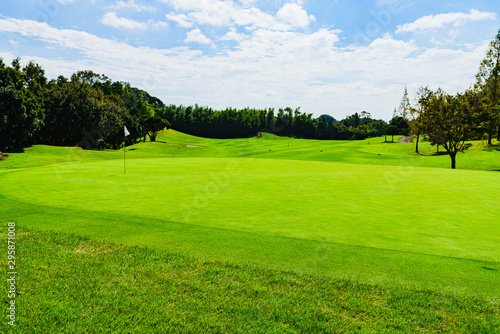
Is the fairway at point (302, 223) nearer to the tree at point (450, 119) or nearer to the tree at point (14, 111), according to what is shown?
the tree at point (450, 119)

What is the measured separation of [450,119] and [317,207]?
38.5m

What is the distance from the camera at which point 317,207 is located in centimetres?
1134

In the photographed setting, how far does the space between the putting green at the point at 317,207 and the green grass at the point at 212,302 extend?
2.33 meters

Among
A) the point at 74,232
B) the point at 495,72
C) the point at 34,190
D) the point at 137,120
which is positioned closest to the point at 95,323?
the point at 74,232

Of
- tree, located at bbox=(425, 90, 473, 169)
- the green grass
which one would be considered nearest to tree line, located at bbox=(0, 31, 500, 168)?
tree, located at bbox=(425, 90, 473, 169)

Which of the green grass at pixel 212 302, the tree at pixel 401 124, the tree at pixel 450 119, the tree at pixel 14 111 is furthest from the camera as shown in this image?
the tree at pixel 401 124

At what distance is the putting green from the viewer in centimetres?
795

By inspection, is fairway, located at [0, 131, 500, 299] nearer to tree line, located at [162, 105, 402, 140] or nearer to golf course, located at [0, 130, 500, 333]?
golf course, located at [0, 130, 500, 333]

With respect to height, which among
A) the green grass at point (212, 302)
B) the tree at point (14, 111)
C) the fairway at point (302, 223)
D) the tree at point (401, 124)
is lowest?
the green grass at point (212, 302)

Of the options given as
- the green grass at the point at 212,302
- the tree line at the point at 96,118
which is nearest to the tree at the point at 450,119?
the green grass at the point at 212,302

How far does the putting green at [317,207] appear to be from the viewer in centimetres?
795

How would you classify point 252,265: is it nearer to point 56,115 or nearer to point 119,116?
point 56,115

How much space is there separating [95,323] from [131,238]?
11.0ft

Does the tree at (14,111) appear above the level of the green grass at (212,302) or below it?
above
